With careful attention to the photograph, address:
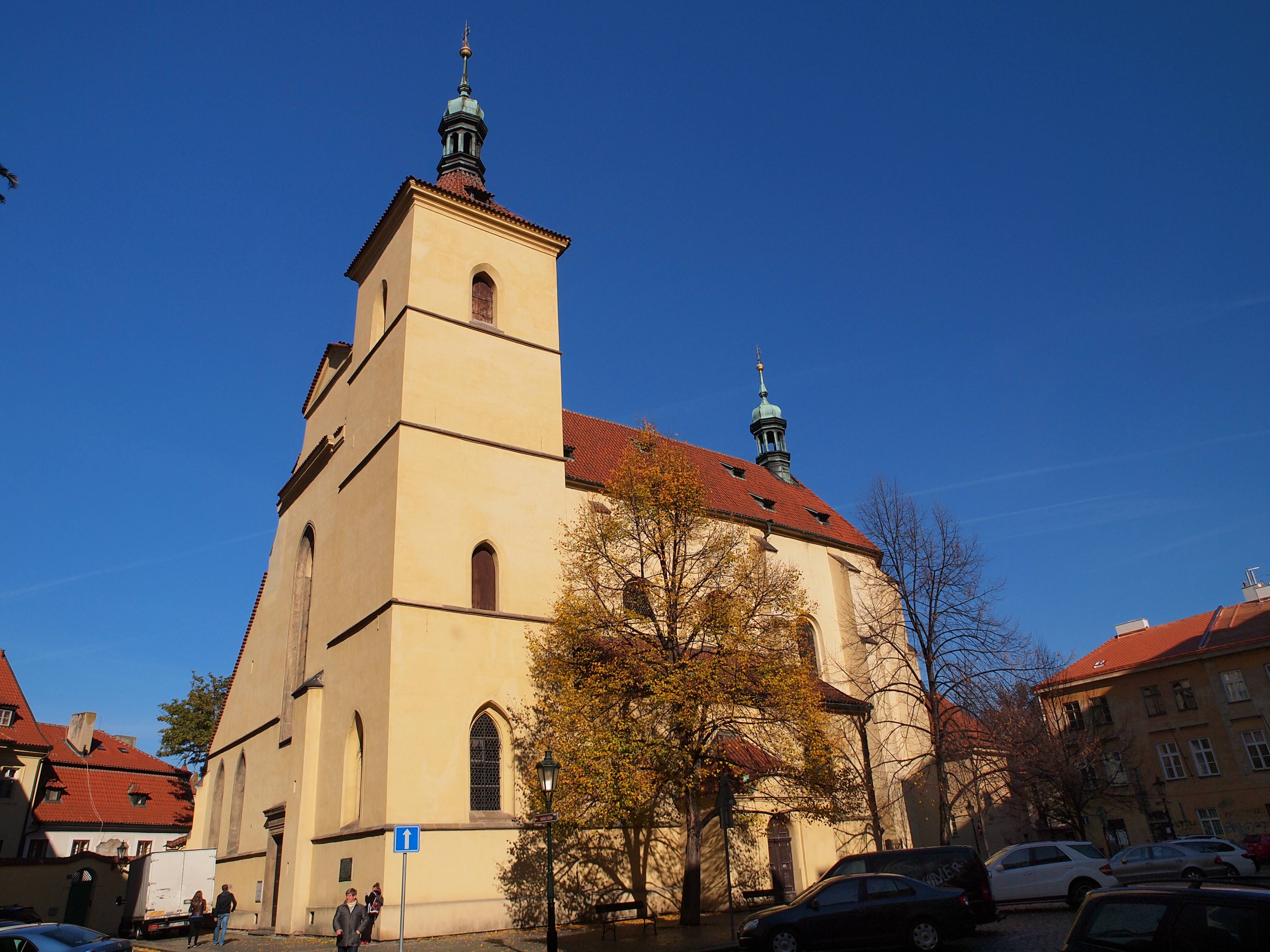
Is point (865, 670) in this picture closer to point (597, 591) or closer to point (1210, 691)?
point (597, 591)

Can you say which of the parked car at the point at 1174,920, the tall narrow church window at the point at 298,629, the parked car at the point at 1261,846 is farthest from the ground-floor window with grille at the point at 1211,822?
the parked car at the point at 1174,920

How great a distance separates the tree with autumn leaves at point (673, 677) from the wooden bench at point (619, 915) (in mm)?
816

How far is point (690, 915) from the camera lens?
626 inches

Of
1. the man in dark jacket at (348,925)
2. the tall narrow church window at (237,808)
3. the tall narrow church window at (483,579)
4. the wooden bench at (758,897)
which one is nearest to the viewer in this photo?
the man in dark jacket at (348,925)

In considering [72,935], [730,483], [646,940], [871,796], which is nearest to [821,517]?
[730,483]

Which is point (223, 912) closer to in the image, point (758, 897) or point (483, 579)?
point (483, 579)

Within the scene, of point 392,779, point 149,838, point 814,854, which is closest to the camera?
point 392,779

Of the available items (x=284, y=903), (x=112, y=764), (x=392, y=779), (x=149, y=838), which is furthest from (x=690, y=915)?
(x=112, y=764)

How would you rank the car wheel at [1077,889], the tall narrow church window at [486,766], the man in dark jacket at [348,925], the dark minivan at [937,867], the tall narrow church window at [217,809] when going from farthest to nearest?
the tall narrow church window at [217,809] < the tall narrow church window at [486,766] < the car wheel at [1077,889] < the dark minivan at [937,867] < the man in dark jacket at [348,925]

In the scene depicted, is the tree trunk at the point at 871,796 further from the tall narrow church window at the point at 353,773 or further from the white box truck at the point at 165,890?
the white box truck at the point at 165,890

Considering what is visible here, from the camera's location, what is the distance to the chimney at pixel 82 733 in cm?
4069

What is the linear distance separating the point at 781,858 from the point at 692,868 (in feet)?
19.6

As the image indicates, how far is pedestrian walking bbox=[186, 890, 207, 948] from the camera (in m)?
18.0

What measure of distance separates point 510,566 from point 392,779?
5.24m
